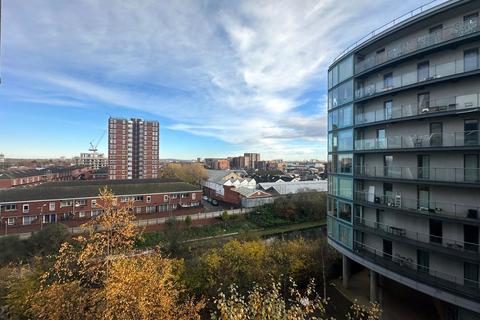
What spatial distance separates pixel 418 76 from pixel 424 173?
599cm

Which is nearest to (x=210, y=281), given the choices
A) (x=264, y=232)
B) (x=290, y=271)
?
(x=290, y=271)

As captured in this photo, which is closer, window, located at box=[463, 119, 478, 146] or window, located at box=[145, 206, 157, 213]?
window, located at box=[463, 119, 478, 146]

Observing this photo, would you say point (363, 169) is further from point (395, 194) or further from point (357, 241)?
point (357, 241)

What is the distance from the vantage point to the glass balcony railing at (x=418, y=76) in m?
14.0

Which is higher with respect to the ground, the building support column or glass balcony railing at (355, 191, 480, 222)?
glass balcony railing at (355, 191, 480, 222)

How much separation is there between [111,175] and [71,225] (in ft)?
128

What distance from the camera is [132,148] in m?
77.5

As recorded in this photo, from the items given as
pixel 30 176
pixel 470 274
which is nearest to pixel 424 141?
pixel 470 274

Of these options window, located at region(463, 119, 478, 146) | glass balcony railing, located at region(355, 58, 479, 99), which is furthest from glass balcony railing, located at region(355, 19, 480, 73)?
window, located at region(463, 119, 478, 146)

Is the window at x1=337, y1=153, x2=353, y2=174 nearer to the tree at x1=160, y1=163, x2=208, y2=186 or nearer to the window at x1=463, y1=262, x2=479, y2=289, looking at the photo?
the window at x1=463, y1=262, x2=479, y2=289

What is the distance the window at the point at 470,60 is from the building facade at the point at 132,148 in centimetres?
7645

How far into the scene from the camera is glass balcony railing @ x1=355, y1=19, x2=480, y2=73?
1378 centimetres

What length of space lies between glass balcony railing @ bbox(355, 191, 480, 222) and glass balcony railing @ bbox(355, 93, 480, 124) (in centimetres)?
A: 516

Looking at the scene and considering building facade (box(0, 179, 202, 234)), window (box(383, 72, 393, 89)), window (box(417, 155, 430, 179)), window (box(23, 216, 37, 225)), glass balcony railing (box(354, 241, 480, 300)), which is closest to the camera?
glass balcony railing (box(354, 241, 480, 300))
